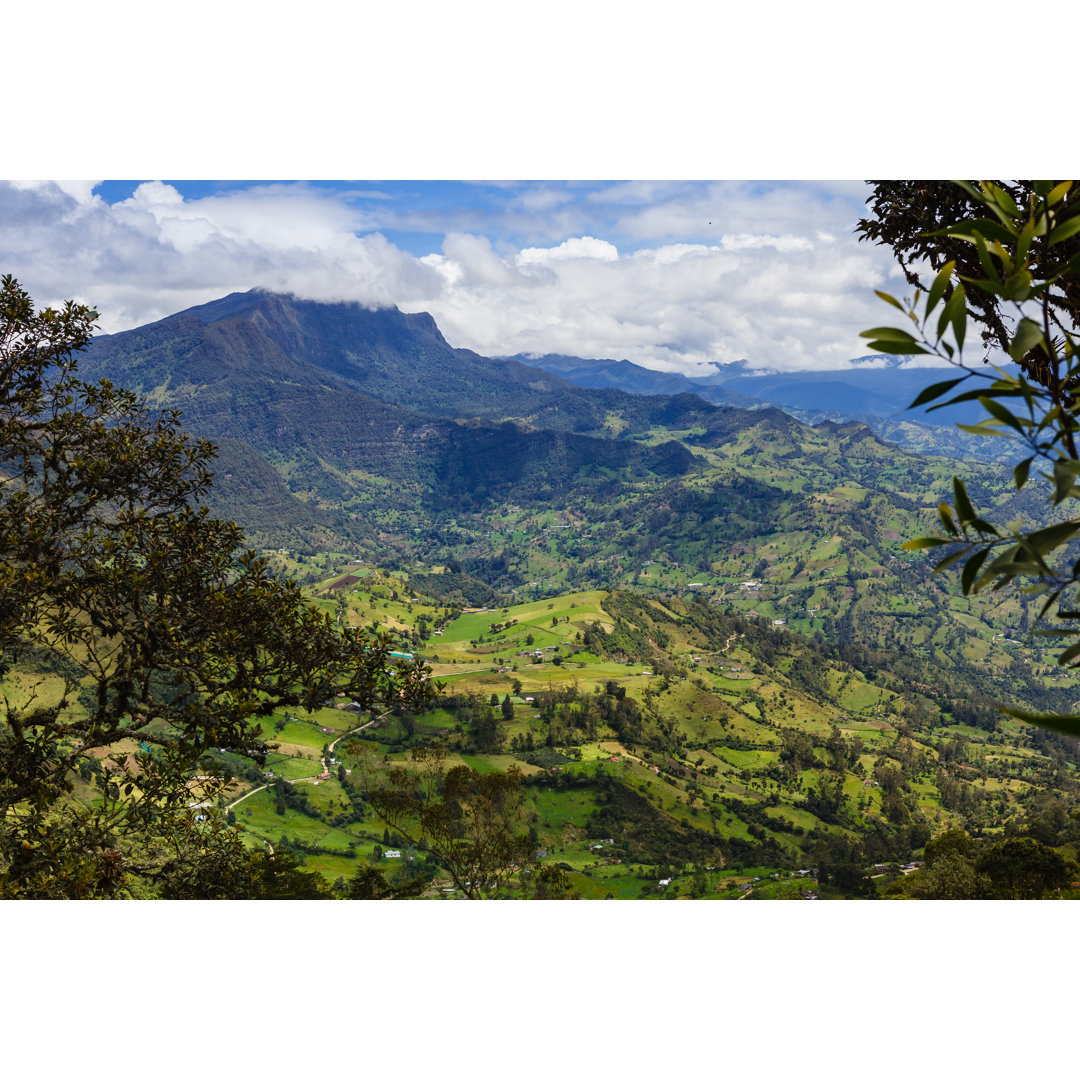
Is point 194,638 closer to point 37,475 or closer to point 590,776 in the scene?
point 37,475

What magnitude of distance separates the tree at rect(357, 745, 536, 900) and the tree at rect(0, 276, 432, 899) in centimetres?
418

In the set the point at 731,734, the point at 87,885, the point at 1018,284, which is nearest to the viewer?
the point at 1018,284

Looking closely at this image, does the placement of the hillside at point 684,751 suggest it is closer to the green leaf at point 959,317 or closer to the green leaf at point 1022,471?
the green leaf at point 1022,471

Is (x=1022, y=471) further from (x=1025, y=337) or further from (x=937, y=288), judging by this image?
(x=937, y=288)

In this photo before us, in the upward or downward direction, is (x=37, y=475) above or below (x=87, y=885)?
above

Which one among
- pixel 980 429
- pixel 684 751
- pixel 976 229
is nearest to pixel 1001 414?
pixel 980 429

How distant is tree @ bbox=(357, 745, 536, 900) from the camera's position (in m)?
8.06

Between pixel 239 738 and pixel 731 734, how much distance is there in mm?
56190

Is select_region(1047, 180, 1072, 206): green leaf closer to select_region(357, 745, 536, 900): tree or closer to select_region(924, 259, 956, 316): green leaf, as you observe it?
select_region(924, 259, 956, 316): green leaf

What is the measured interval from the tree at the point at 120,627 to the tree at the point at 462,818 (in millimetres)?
4185

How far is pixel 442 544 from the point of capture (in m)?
169

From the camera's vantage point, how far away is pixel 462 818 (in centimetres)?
860

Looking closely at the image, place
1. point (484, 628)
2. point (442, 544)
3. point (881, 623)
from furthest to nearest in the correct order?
point (442, 544) → point (881, 623) → point (484, 628)

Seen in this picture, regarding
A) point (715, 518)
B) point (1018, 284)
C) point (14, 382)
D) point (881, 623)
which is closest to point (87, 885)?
point (14, 382)
